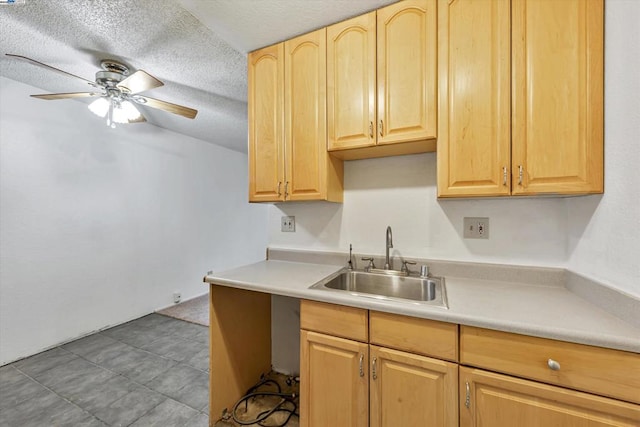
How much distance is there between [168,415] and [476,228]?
85.8 inches

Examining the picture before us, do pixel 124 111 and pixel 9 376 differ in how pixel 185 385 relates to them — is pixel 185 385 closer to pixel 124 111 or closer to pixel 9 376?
pixel 9 376

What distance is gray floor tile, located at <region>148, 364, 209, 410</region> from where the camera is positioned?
174 cm

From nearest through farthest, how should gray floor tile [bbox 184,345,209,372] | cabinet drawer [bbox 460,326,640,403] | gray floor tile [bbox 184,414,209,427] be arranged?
cabinet drawer [bbox 460,326,640,403], gray floor tile [bbox 184,414,209,427], gray floor tile [bbox 184,345,209,372]

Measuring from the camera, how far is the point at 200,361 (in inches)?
86.3

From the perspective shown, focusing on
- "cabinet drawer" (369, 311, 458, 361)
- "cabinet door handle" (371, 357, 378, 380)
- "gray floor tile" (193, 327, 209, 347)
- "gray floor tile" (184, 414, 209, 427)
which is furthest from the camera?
"gray floor tile" (193, 327, 209, 347)

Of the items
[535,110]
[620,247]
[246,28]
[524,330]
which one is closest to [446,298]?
[524,330]

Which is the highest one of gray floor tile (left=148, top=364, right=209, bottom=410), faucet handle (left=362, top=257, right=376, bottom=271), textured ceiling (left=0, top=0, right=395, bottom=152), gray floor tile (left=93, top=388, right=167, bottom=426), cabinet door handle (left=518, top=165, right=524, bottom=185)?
textured ceiling (left=0, top=0, right=395, bottom=152)

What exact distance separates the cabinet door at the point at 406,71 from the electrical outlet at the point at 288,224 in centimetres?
91

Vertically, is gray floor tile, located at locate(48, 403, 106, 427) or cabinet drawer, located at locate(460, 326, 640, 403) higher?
cabinet drawer, located at locate(460, 326, 640, 403)

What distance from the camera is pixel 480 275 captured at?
1.42 meters

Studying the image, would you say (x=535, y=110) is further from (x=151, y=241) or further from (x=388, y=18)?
(x=151, y=241)

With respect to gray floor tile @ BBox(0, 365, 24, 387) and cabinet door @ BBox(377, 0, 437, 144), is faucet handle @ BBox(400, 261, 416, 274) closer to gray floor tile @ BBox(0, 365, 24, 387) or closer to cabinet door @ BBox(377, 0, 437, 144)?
cabinet door @ BBox(377, 0, 437, 144)

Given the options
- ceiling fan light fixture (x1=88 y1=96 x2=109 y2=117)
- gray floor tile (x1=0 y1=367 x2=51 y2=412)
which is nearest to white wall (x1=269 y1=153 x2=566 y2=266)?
ceiling fan light fixture (x1=88 y1=96 x2=109 y2=117)

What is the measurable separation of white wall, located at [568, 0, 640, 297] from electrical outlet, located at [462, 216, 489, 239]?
0.41 metres
